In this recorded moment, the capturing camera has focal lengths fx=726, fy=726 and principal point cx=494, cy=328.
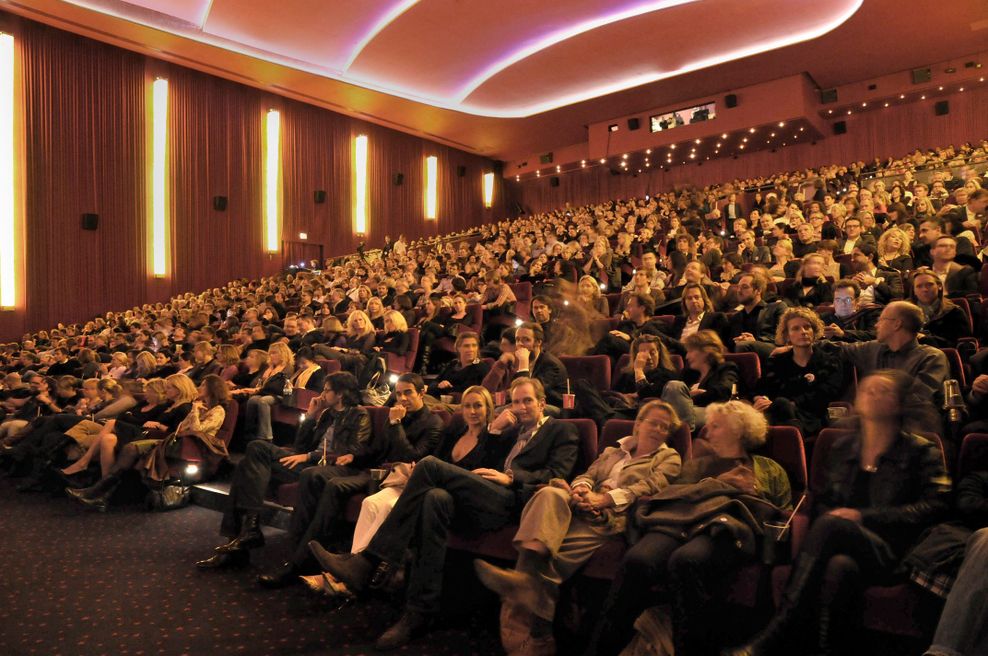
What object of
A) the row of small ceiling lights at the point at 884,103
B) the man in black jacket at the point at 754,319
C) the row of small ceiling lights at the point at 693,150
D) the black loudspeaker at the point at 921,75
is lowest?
the man in black jacket at the point at 754,319

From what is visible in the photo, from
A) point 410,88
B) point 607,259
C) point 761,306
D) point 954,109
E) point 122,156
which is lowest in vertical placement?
point 761,306

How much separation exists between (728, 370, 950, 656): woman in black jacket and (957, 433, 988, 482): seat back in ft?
0.34

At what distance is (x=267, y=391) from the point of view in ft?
14.7

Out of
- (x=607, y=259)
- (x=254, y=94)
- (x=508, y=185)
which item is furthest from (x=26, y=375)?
(x=508, y=185)

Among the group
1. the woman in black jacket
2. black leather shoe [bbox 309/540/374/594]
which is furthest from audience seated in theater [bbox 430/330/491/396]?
the woman in black jacket

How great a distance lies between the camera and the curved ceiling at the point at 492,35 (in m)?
10.3

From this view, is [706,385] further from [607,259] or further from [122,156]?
[122,156]

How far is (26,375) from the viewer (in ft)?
21.8

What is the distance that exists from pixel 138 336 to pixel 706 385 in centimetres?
696

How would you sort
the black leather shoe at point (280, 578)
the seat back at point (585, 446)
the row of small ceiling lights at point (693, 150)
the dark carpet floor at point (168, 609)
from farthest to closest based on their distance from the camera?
the row of small ceiling lights at point (693, 150) → the black leather shoe at point (280, 578) → the seat back at point (585, 446) → the dark carpet floor at point (168, 609)

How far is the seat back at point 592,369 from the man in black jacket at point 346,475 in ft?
2.68

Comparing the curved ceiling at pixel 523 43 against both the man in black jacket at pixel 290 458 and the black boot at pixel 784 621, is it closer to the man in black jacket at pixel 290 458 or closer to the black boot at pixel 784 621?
the man in black jacket at pixel 290 458

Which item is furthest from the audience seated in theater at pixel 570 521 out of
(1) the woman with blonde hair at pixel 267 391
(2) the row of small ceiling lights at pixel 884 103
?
(2) the row of small ceiling lights at pixel 884 103

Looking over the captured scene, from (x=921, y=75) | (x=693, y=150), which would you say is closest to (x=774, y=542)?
(x=921, y=75)
